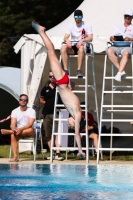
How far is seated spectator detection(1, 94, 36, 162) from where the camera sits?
1377 cm

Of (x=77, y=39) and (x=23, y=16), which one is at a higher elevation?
(x=23, y=16)

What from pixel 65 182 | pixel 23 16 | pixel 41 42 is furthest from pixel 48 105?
pixel 23 16

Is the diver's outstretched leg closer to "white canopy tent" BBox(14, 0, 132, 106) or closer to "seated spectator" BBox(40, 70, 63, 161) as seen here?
"white canopy tent" BBox(14, 0, 132, 106)

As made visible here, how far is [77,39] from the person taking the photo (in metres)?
13.7

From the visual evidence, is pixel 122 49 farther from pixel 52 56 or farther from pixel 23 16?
pixel 23 16

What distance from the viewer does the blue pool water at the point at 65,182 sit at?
26.9ft

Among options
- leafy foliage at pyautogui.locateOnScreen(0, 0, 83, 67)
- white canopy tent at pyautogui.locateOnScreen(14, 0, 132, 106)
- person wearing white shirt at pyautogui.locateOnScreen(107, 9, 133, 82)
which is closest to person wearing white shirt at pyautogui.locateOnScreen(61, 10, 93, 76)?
person wearing white shirt at pyautogui.locateOnScreen(107, 9, 133, 82)

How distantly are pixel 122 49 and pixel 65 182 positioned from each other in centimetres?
449

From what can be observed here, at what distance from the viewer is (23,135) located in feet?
45.7

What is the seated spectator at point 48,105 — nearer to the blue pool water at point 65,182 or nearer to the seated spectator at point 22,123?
the seated spectator at point 22,123

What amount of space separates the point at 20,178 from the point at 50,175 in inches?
27.5

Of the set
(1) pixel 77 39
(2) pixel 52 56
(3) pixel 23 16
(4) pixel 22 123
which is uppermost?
(3) pixel 23 16

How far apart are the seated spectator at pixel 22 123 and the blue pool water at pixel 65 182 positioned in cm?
135

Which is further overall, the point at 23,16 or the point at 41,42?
the point at 23,16
